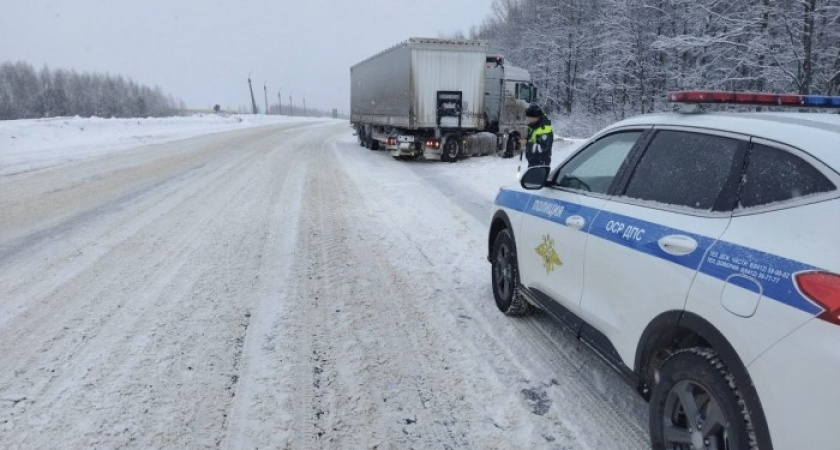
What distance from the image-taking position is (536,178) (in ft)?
12.6

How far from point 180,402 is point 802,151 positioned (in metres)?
3.45

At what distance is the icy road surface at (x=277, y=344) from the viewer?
2.93 metres

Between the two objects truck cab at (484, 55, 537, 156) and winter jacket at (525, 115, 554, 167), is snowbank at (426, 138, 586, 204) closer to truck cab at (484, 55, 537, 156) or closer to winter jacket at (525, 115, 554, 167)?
truck cab at (484, 55, 537, 156)

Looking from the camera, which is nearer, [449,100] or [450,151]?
[449,100]

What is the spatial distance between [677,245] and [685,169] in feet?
1.69

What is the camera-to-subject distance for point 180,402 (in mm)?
3158

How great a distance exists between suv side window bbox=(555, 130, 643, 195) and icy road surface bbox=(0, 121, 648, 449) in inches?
50.3

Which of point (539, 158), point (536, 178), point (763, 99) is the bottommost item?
point (539, 158)

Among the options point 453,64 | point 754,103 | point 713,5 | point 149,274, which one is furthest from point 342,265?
point 713,5

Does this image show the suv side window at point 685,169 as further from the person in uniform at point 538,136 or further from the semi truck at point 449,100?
the semi truck at point 449,100

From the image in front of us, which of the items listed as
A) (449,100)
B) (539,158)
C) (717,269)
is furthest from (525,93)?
(717,269)

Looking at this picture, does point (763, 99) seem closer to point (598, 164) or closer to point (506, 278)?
point (598, 164)

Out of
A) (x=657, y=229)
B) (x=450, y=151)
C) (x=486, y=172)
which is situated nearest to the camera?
(x=657, y=229)

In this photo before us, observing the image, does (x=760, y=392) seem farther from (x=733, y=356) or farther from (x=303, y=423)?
(x=303, y=423)
